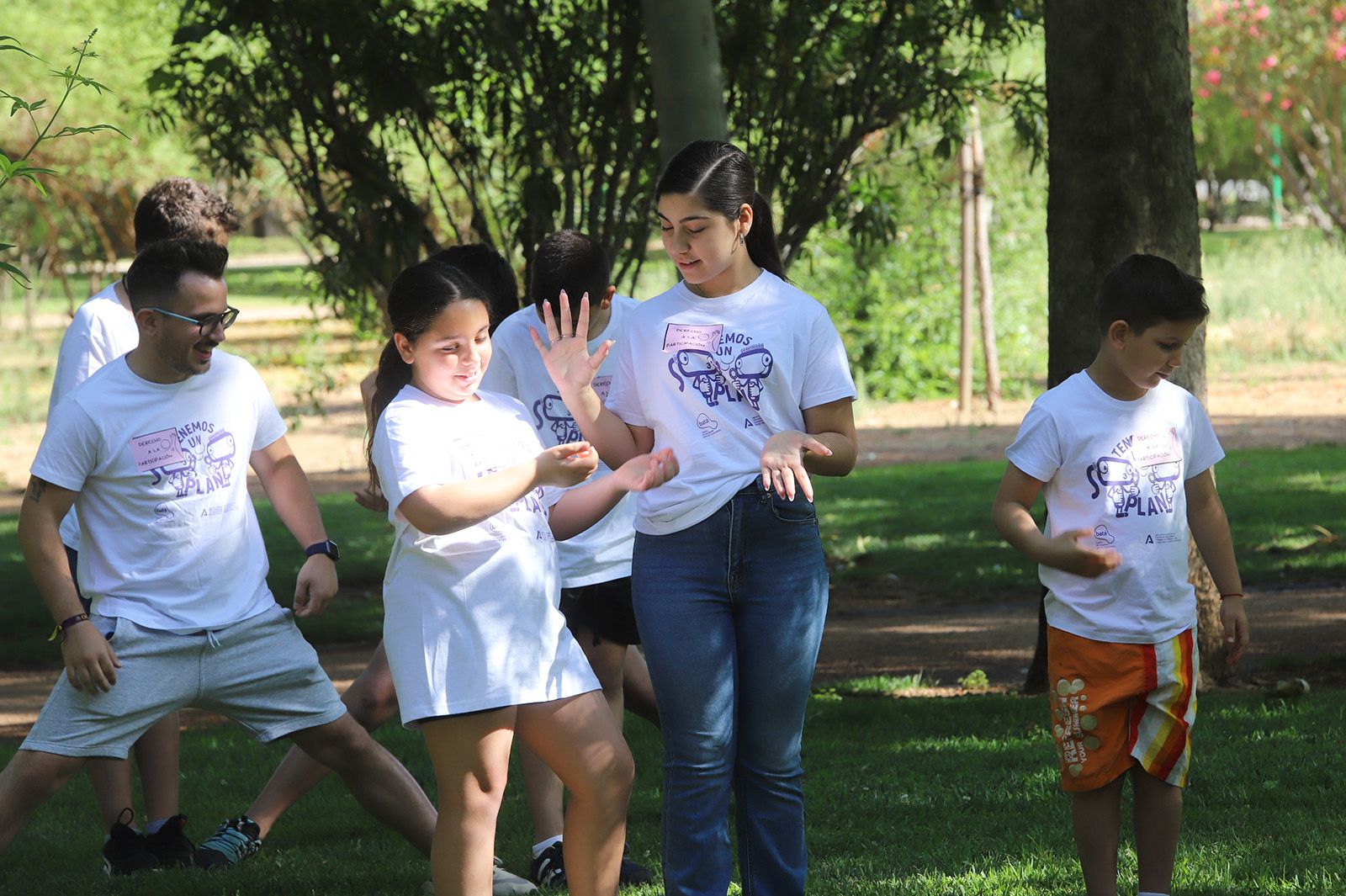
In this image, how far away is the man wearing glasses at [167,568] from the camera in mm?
3883

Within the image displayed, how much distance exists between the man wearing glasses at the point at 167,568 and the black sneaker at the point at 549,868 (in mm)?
400

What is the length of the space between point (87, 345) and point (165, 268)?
2.67 ft

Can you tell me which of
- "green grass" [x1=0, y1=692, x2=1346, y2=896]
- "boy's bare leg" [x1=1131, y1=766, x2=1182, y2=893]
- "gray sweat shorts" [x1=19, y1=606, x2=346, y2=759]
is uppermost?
"gray sweat shorts" [x1=19, y1=606, x2=346, y2=759]

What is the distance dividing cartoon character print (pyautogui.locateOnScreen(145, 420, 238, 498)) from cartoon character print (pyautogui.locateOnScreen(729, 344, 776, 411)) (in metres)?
1.48

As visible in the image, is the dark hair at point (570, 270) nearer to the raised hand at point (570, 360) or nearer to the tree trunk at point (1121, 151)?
the raised hand at point (570, 360)

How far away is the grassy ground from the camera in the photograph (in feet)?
28.6

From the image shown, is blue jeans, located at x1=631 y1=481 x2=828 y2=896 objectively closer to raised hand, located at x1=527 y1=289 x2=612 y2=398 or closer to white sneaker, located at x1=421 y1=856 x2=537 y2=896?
raised hand, located at x1=527 y1=289 x2=612 y2=398

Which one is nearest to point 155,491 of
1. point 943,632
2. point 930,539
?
point 943,632

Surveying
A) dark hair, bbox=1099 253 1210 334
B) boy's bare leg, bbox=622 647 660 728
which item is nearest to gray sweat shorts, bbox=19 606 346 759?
boy's bare leg, bbox=622 647 660 728

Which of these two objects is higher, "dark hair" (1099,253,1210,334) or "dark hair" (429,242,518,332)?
"dark hair" (429,242,518,332)

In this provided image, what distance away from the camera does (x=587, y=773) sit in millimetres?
3312

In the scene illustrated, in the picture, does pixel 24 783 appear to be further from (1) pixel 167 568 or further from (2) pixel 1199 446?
(2) pixel 1199 446

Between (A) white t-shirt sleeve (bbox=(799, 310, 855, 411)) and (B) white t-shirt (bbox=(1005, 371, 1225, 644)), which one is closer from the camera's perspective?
(A) white t-shirt sleeve (bbox=(799, 310, 855, 411))

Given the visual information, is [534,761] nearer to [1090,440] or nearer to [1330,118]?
[1090,440]
